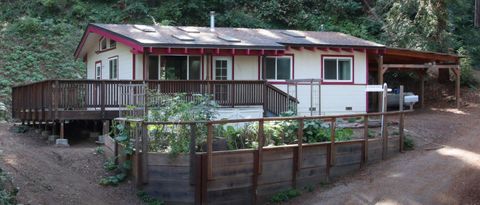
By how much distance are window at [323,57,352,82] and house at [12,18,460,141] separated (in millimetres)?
38

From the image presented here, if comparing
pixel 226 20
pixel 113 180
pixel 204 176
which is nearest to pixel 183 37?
pixel 113 180

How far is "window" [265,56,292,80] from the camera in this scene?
754 inches

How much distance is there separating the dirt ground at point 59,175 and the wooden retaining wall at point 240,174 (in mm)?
821

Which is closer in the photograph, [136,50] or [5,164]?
[5,164]

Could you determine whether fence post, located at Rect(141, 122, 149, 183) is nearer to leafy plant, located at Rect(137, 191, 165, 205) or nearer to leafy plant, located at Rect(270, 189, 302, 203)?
leafy plant, located at Rect(137, 191, 165, 205)

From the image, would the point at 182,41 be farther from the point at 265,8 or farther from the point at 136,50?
the point at 265,8

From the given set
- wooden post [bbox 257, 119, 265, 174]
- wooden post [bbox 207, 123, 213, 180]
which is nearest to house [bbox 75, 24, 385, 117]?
wooden post [bbox 257, 119, 265, 174]

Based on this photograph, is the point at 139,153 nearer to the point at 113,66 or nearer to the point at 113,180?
the point at 113,180

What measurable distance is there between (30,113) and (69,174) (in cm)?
628

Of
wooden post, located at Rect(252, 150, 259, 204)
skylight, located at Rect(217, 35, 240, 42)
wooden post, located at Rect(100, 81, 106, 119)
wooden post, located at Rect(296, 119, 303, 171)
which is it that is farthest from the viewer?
skylight, located at Rect(217, 35, 240, 42)

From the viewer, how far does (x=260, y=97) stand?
16516 millimetres

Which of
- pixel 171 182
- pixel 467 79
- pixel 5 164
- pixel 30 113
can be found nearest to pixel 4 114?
pixel 30 113

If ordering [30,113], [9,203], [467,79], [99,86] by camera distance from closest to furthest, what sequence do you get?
[9,203] → [99,86] → [30,113] → [467,79]

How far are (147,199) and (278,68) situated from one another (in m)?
9.93
